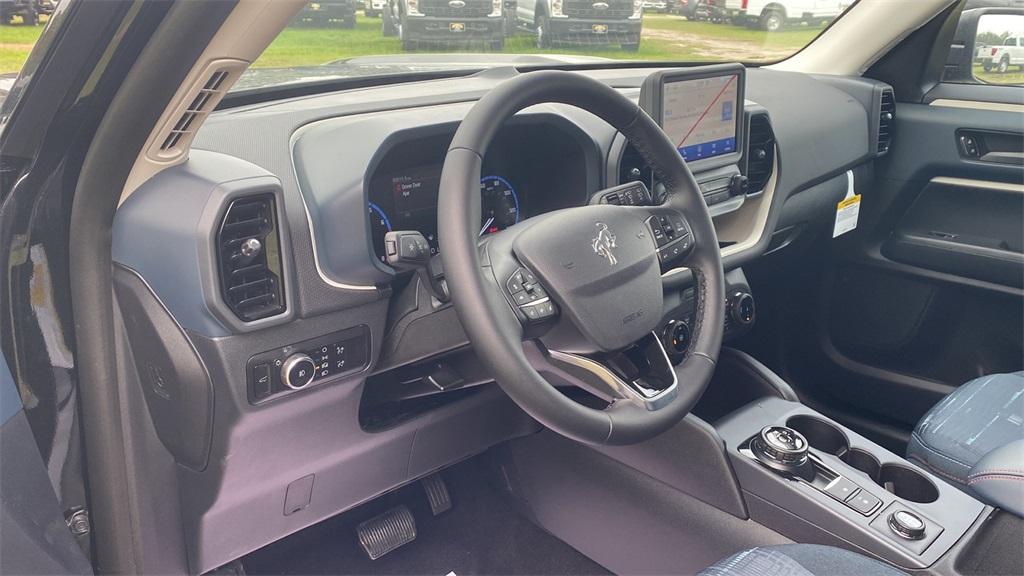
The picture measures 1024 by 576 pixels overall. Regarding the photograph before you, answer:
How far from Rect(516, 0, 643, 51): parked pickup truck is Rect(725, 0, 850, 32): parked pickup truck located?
0.48m

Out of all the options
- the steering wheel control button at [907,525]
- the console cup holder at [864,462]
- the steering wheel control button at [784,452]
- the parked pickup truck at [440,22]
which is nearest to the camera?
the steering wheel control button at [907,525]

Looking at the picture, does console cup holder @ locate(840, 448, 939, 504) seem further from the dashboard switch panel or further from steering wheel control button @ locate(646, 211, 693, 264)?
the dashboard switch panel

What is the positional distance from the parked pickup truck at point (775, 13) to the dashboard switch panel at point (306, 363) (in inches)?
76.0

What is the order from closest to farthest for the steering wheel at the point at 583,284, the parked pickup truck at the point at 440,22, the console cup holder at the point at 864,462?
1. the steering wheel at the point at 583,284
2. the console cup holder at the point at 864,462
3. the parked pickup truck at the point at 440,22

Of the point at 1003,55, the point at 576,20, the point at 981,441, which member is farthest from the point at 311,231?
the point at 1003,55

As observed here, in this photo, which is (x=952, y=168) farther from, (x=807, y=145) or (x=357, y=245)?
(x=357, y=245)

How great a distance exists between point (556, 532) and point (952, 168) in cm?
164

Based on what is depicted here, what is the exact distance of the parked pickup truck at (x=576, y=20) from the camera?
2367 mm

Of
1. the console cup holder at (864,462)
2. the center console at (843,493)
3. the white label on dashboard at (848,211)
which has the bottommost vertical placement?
the console cup holder at (864,462)

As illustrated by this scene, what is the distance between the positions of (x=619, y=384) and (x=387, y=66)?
1.09 metres

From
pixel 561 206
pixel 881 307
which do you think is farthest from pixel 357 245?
pixel 881 307

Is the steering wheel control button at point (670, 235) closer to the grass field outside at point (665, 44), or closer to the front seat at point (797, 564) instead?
the front seat at point (797, 564)

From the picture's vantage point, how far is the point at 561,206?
1.90 meters

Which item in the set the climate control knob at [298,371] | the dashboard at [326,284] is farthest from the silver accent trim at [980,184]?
the climate control knob at [298,371]
